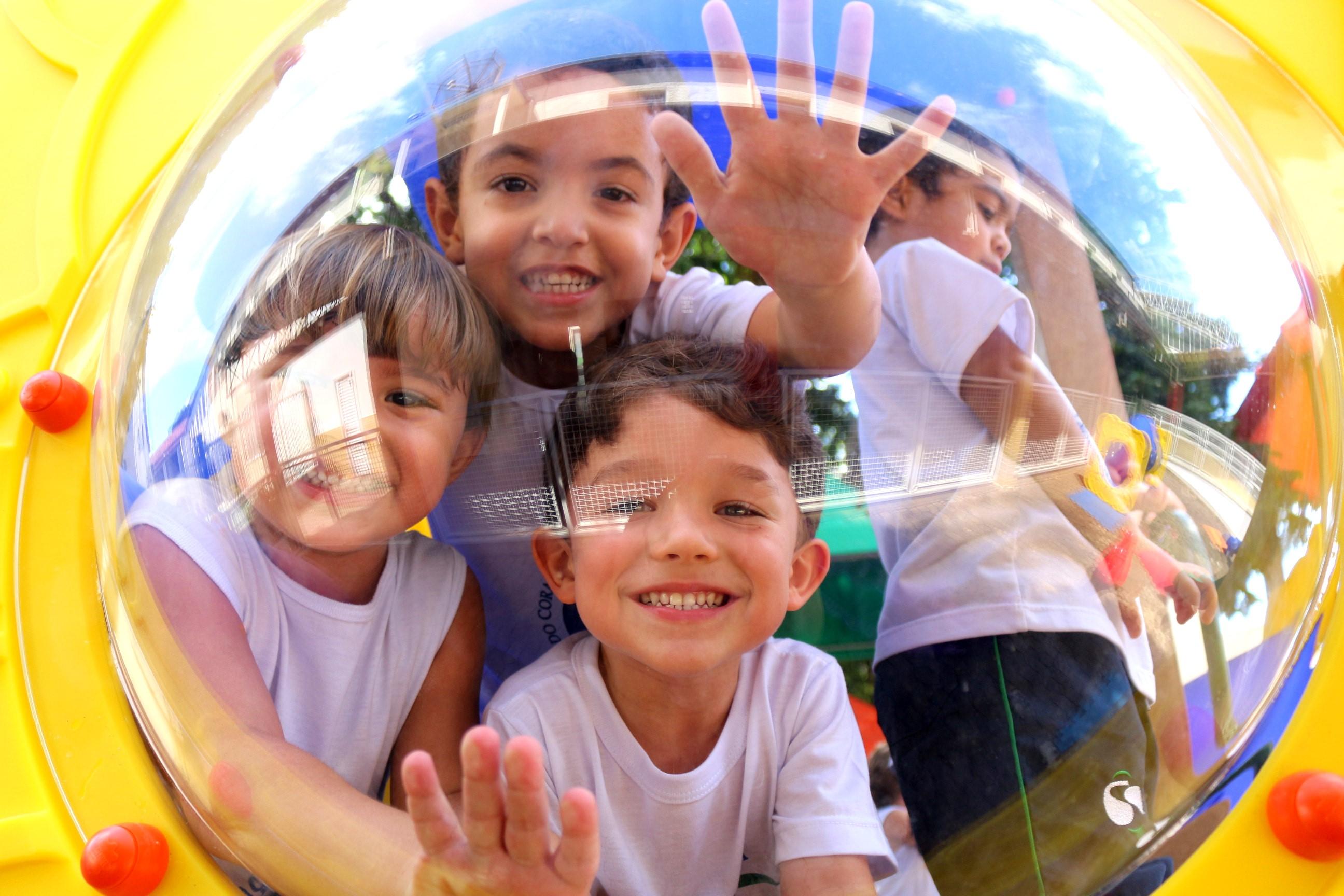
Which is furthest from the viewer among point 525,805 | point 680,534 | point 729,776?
point 729,776

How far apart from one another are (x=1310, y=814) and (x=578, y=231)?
676 millimetres

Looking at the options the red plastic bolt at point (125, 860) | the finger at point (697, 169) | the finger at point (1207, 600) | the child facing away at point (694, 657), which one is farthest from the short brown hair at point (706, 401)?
the red plastic bolt at point (125, 860)

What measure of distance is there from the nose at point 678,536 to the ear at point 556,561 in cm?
7

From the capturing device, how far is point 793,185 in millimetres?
777

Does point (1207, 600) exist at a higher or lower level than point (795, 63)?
lower

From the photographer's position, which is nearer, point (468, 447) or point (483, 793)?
point (483, 793)

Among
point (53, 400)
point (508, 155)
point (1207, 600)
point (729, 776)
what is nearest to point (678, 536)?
point (729, 776)

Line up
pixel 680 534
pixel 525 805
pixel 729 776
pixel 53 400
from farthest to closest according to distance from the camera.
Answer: pixel 53 400 → pixel 729 776 → pixel 680 534 → pixel 525 805

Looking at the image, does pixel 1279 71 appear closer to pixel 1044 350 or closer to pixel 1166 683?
pixel 1044 350

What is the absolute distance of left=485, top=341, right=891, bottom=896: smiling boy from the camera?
29.1 inches

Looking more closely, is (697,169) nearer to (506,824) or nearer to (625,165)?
(625,165)

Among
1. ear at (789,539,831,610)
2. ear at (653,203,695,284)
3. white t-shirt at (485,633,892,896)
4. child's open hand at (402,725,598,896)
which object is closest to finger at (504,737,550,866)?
child's open hand at (402,725,598,896)

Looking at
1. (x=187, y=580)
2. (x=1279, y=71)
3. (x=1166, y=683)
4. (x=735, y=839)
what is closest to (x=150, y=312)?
(x=187, y=580)

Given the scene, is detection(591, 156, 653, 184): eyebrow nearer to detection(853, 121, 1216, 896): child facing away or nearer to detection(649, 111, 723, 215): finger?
detection(649, 111, 723, 215): finger
